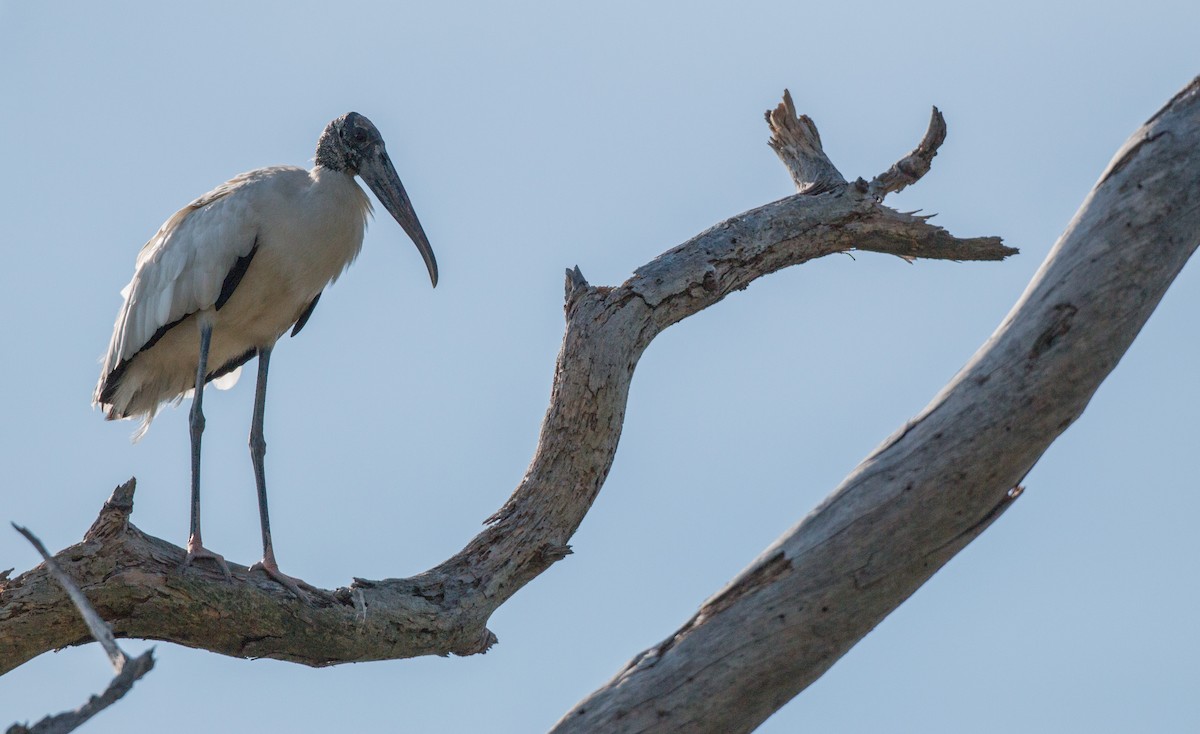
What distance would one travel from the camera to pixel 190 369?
6.73 meters

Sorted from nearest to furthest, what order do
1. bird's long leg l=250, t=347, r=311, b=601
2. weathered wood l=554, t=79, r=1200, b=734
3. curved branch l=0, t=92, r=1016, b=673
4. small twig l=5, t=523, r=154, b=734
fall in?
small twig l=5, t=523, r=154, b=734 < weathered wood l=554, t=79, r=1200, b=734 < curved branch l=0, t=92, r=1016, b=673 < bird's long leg l=250, t=347, r=311, b=601

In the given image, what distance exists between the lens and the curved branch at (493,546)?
4203 mm

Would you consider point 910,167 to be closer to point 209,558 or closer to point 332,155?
point 332,155

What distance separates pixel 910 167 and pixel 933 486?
9.02 feet

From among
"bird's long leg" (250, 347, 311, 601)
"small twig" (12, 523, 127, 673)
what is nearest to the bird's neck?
"bird's long leg" (250, 347, 311, 601)

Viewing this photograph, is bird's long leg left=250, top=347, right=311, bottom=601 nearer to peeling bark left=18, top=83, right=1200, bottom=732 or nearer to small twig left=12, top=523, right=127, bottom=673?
peeling bark left=18, top=83, right=1200, bottom=732

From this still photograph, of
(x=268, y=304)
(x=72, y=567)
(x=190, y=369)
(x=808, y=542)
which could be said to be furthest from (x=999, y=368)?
(x=190, y=369)

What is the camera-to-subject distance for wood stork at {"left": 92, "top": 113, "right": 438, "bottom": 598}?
6.22 metres

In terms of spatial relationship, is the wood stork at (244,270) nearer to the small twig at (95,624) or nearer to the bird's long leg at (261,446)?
the bird's long leg at (261,446)

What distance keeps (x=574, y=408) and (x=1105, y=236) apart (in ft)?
6.60

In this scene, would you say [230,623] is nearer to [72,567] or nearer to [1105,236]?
[72,567]

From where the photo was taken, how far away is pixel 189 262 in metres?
6.21

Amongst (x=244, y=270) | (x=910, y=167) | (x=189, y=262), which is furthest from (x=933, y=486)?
(x=189, y=262)

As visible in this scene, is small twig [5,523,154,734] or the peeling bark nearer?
small twig [5,523,154,734]
